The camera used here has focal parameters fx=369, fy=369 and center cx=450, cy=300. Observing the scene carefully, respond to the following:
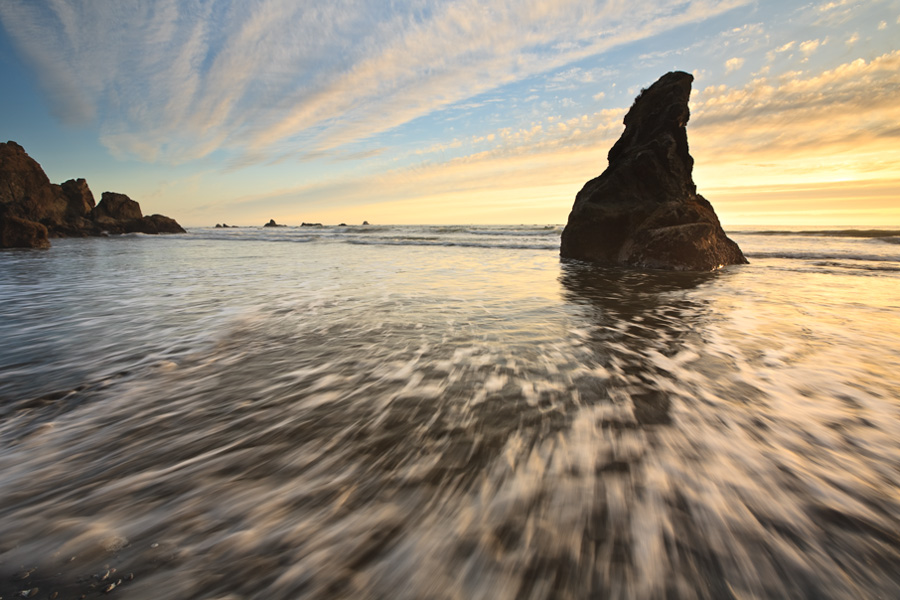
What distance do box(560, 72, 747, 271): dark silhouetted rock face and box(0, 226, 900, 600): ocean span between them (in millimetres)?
6473

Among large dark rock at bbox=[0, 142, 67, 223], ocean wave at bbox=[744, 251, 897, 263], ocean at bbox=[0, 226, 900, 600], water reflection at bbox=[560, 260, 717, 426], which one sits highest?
large dark rock at bbox=[0, 142, 67, 223]

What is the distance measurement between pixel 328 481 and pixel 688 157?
14.5 meters

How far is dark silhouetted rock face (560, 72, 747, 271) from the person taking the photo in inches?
420

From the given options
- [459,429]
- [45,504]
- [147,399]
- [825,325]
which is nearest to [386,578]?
[459,429]

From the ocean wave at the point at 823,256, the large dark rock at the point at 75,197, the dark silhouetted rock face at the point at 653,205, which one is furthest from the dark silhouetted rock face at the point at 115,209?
the ocean wave at the point at 823,256

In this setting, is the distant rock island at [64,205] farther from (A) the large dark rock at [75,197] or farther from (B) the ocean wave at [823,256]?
(B) the ocean wave at [823,256]

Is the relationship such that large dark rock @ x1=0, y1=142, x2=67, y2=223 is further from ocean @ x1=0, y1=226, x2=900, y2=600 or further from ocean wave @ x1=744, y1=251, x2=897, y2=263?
ocean wave @ x1=744, y1=251, x2=897, y2=263

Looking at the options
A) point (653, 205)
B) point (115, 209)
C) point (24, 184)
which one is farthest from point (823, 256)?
point (115, 209)

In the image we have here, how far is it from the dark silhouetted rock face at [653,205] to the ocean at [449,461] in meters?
6.47

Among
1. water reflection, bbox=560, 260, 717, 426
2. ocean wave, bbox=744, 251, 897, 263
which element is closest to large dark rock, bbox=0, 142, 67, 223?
water reflection, bbox=560, 260, 717, 426

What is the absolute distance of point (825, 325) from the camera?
4.74 meters

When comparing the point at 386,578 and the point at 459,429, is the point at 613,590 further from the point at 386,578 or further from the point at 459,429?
the point at 459,429

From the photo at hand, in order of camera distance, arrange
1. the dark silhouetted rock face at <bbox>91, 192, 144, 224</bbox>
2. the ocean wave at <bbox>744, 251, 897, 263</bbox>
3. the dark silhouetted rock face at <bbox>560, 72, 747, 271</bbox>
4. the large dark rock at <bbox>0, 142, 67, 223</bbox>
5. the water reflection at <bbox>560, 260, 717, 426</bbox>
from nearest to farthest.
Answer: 1. the water reflection at <bbox>560, 260, 717, 426</bbox>
2. the dark silhouetted rock face at <bbox>560, 72, 747, 271</bbox>
3. the ocean wave at <bbox>744, 251, 897, 263</bbox>
4. the large dark rock at <bbox>0, 142, 67, 223</bbox>
5. the dark silhouetted rock face at <bbox>91, 192, 144, 224</bbox>

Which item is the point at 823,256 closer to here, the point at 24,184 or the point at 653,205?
the point at 653,205
